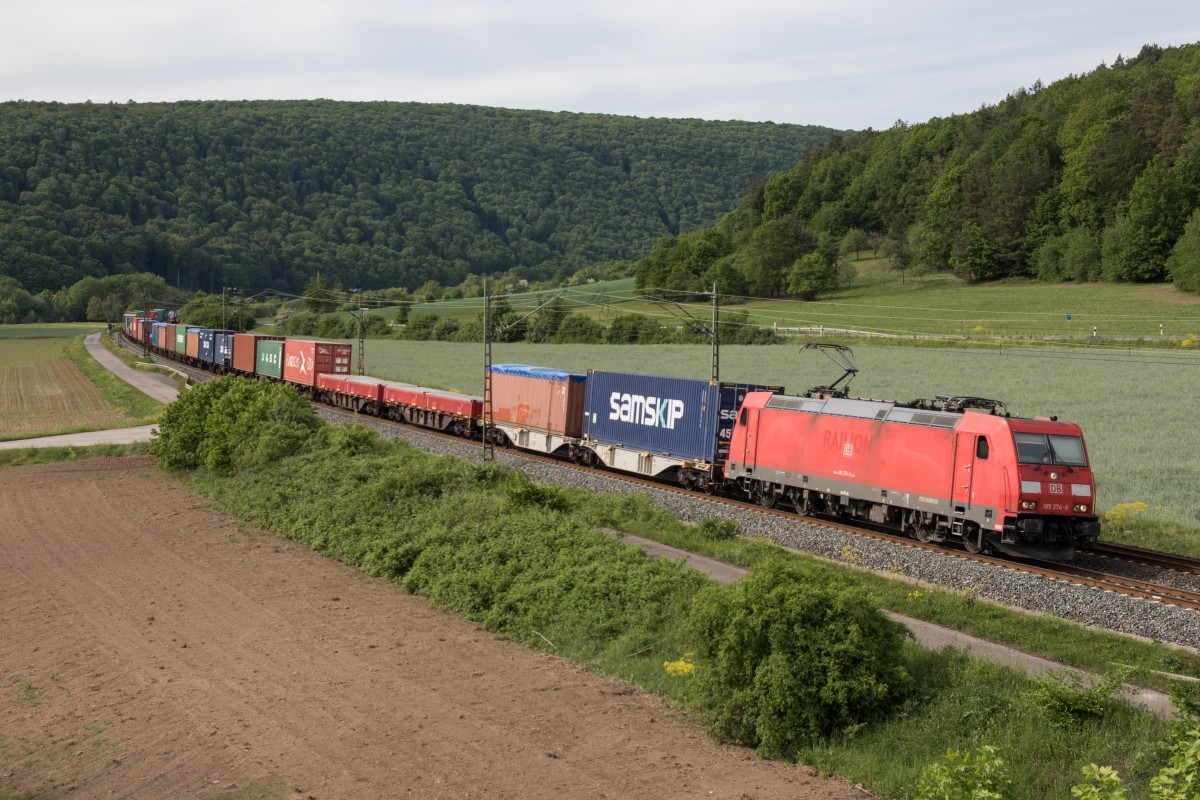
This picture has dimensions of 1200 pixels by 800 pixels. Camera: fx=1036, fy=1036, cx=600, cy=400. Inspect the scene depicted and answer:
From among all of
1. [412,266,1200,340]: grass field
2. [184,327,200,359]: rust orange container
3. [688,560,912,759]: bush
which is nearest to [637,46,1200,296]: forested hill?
[412,266,1200,340]: grass field

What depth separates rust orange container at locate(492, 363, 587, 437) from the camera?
126 feet

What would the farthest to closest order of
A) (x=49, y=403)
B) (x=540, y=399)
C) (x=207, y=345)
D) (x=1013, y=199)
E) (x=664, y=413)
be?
(x=1013, y=199), (x=207, y=345), (x=49, y=403), (x=540, y=399), (x=664, y=413)

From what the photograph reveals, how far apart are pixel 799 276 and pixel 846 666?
325 feet

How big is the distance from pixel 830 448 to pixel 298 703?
16384mm

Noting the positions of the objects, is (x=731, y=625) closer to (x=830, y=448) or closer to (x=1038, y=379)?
(x=830, y=448)

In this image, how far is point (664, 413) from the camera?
33875 mm

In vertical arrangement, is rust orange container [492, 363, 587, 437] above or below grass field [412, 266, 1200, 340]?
below

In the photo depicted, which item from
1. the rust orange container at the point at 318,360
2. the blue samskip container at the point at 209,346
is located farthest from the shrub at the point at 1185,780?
the blue samskip container at the point at 209,346

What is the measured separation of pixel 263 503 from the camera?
30.5 m

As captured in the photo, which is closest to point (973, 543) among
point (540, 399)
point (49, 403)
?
point (540, 399)

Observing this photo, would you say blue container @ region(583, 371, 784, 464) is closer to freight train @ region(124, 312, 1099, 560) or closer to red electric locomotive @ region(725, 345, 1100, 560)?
freight train @ region(124, 312, 1099, 560)

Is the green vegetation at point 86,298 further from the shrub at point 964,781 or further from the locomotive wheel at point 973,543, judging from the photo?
the shrub at point 964,781

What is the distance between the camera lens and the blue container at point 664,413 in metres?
32.1

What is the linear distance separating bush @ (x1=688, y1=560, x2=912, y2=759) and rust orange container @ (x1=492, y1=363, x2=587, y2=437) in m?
23.6
